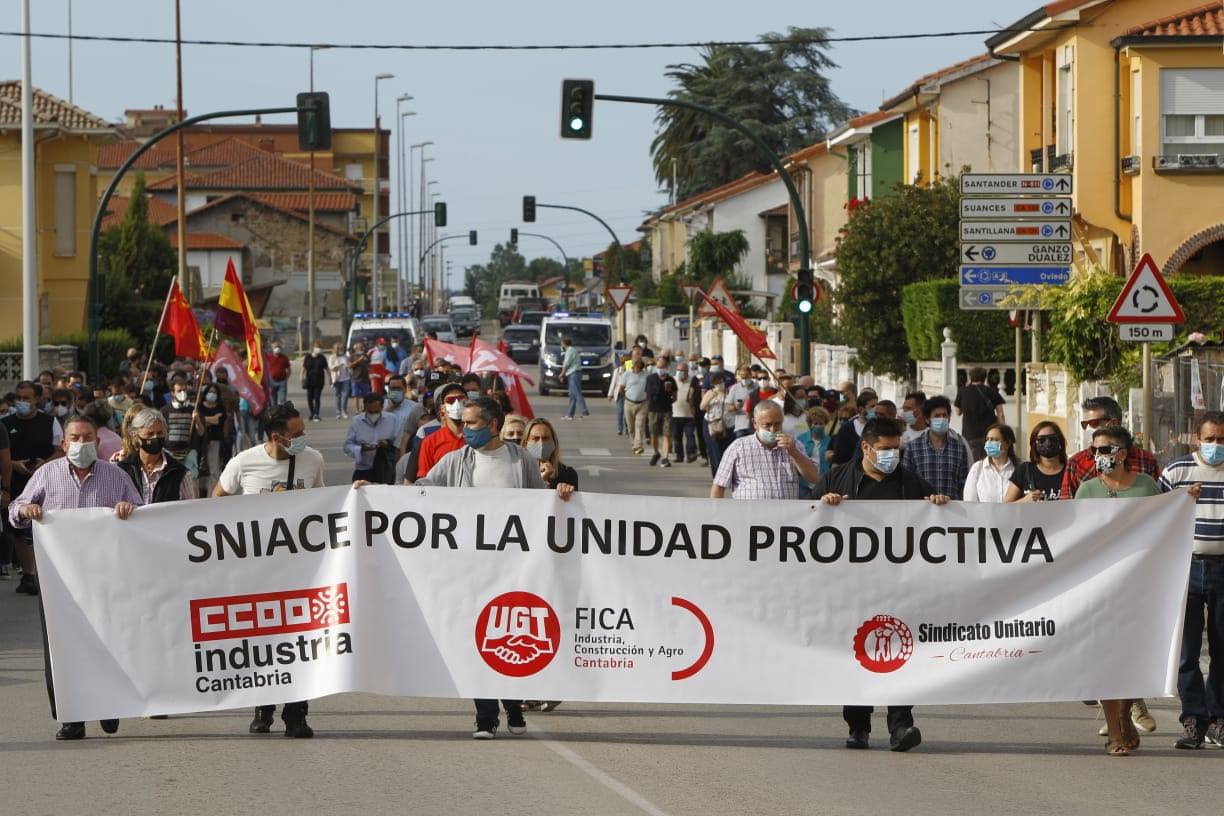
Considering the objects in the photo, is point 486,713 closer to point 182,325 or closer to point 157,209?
point 182,325

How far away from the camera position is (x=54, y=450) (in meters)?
17.4

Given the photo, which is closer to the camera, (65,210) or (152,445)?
(152,445)

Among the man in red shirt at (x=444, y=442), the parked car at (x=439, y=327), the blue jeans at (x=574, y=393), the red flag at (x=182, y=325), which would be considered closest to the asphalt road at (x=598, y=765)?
the man in red shirt at (x=444, y=442)

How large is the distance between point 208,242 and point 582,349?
5031cm

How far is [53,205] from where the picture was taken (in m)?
50.1

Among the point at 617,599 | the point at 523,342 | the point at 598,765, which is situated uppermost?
the point at 523,342

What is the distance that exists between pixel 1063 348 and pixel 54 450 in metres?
13.2

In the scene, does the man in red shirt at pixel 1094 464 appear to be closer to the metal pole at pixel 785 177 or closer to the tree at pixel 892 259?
the metal pole at pixel 785 177

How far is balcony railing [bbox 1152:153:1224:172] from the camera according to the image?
95.8 ft

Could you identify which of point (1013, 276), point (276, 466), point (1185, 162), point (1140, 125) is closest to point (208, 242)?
point (1140, 125)

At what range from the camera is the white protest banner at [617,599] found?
969cm

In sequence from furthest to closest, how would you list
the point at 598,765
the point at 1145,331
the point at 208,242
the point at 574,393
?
the point at 208,242
the point at 574,393
the point at 1145,331
the point at 598,765

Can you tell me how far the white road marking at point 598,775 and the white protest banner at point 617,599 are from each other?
1.02 feet

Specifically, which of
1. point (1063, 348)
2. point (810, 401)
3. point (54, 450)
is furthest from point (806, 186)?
point (54, 450)
